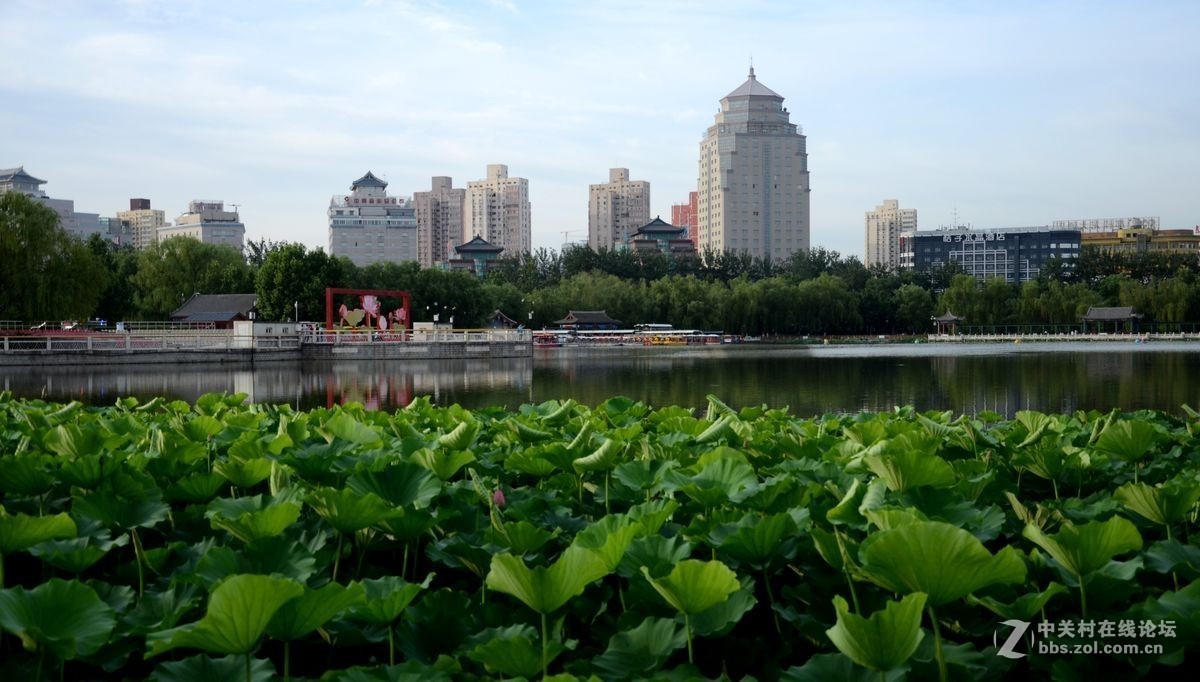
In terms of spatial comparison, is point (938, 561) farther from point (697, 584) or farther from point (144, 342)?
point (144, 342)

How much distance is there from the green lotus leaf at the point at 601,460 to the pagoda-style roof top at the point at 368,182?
112m

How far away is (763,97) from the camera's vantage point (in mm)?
116062

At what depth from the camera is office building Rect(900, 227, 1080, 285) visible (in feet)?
362

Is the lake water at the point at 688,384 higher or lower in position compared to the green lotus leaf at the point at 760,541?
lower

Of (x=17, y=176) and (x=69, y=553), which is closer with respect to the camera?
(x=69, y=553)

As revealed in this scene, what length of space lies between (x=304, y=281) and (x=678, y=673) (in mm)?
46296

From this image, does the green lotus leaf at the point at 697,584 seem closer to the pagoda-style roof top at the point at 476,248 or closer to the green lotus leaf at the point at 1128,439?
the green lotus leaf at the point at 1128,439

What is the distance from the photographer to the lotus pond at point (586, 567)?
136 centimetres

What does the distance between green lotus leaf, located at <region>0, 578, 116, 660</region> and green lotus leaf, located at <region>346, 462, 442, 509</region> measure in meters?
0.60

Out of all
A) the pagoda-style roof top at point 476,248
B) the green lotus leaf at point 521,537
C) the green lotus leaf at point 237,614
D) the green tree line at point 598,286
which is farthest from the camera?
the pagoda-style roof top at point 476,248

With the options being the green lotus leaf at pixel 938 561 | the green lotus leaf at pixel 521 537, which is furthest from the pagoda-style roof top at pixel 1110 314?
the green lotus leaf at pixel 938 561

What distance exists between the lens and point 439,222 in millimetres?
138375

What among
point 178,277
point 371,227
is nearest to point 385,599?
point 178,277

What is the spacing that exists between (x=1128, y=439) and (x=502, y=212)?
135707 millimetres
